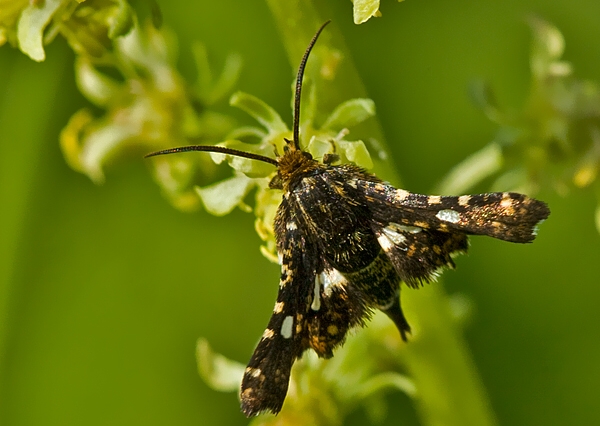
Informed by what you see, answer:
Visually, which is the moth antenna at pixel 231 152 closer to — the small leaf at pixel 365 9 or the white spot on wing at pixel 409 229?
the white spot on wing at pixel 409 229

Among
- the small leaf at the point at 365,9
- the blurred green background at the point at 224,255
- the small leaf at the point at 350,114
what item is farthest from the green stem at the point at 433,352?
the blurred green background at the point at 224,255

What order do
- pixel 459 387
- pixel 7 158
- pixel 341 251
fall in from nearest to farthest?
pixel 341 251 < pixel 459 387 < pixel 7 158

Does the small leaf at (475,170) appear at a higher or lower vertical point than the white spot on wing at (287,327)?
higher

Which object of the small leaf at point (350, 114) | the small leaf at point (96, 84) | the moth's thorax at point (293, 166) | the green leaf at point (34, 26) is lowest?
the moth's thorax at point (293, 166)

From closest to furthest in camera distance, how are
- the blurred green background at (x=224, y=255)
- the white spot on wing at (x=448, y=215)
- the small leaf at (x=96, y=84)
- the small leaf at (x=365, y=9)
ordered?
the small leaf at (x=365, y=9)
the white spot on wing at (x=448, y=215)
the small leaf at (x=96, y=84)
the blurred green background at (x=224, y=255)

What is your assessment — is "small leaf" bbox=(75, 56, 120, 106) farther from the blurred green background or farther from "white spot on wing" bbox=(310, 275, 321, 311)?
the blurred green background

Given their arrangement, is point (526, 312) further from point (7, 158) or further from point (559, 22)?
point (7, 158)

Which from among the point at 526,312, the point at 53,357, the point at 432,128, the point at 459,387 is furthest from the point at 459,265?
the point at 53,357
